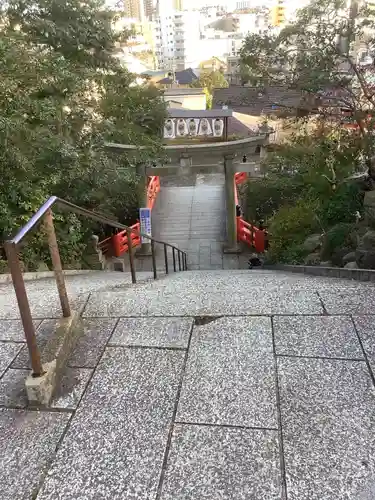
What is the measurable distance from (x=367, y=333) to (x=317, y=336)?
1.06ft

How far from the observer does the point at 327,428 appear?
180 cm

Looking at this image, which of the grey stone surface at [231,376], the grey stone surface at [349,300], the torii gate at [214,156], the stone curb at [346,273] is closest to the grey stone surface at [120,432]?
the grey stone surface at [231,376]

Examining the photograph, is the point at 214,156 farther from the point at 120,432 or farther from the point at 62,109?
the point at 120,432

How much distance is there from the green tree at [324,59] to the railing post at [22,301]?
6.01 metres

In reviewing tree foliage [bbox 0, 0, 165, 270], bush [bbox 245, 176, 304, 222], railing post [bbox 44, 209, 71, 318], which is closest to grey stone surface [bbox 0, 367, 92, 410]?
railing post [bbox 44, 209, 71, 318]

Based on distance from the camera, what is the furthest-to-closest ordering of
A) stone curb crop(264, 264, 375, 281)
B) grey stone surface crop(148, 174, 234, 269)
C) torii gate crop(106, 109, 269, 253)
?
grey stone surface crop(148, 174, 234, 269)
torii gate crop(106, 109, 269, 253)
stone curb crop(264, 264, 375, 281)

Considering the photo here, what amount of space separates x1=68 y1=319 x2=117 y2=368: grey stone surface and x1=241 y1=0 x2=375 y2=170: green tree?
5536 millimetres

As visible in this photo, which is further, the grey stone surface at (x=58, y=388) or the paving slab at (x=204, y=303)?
the paving slab at (x=204, y=303)

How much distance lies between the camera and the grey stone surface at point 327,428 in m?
1.56

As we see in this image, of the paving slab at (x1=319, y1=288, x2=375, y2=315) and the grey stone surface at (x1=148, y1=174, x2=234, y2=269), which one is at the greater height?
the paving slab at (x1=319, y1=288, x2=375, y2=315)

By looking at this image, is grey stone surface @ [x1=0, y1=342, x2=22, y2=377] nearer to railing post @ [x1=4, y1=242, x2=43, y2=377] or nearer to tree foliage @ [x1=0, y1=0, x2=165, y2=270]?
railing post @ [x1=4, y1=242, x2=43, y2=377]

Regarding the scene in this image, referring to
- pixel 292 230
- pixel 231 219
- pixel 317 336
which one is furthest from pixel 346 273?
pixel 231 219

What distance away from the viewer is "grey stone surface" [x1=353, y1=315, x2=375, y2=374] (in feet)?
7.47

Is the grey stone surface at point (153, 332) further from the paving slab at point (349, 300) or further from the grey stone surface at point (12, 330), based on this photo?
the paving slab at point (349, 300)
